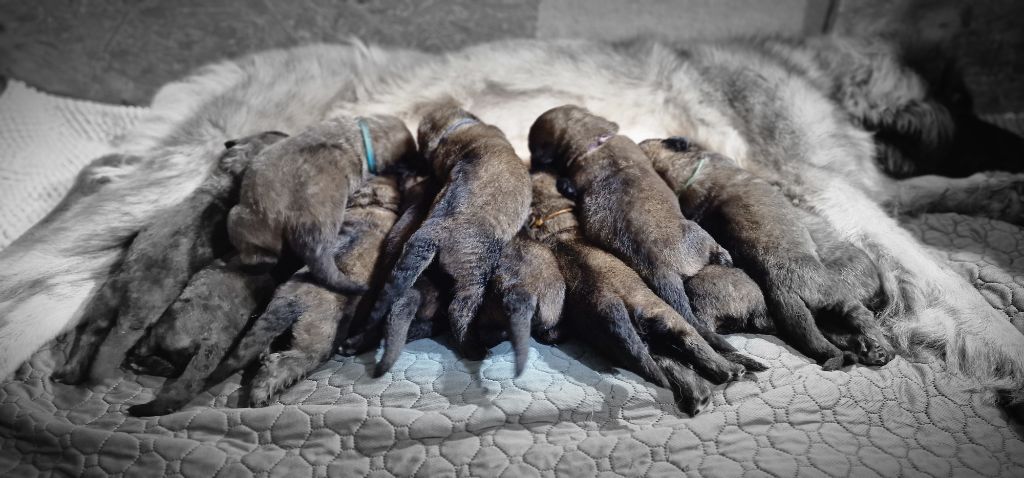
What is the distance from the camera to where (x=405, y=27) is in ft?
8.57

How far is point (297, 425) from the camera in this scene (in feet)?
3.96

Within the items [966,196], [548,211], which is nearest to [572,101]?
[548,211]

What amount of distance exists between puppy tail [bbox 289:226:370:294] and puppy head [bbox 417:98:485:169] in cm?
48

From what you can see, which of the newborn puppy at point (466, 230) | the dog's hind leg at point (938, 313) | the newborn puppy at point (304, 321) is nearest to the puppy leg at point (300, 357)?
the newborn puppy at point (304, 321)

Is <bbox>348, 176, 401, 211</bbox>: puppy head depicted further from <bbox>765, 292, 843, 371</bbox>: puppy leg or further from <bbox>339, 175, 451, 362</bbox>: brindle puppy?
<bbox>765, 292, 843, 371</bbox>: puppy leg

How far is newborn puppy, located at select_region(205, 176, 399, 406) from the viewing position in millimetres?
1298

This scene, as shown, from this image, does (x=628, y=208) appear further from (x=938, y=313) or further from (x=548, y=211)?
(x=938, y=313)

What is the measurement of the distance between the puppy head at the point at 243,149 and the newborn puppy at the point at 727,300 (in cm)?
124

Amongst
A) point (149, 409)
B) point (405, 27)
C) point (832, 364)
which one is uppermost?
point (405, 27)

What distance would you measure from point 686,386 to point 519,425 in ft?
1.10

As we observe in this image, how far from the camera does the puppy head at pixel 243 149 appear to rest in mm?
1812

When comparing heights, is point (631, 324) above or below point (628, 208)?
below

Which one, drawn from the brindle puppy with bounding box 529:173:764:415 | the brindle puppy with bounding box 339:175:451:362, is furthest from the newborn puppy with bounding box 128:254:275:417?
the brindle puppy with bounding box 529:173:764:415

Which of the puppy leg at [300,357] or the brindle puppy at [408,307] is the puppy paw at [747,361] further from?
the puppy leg at [300,357]
